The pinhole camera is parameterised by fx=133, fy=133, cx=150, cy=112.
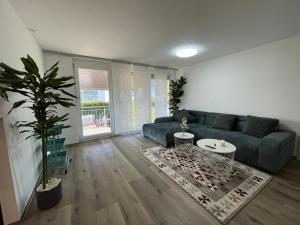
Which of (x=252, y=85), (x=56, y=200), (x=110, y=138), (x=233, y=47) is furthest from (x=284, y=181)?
(x=110, y=138)

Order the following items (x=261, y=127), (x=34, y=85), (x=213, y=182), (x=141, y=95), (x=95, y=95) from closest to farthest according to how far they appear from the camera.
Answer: (x=34, y=85) → (x=213, y=182) → (x=261, y=127) → (x=95, y=95) → (x=141, y=95)

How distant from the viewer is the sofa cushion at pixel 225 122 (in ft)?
11.1

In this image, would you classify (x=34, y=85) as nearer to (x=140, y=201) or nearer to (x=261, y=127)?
(x=140, y=201)

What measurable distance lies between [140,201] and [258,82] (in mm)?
3609

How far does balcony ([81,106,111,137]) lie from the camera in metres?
4.47

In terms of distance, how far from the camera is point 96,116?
15.5ft

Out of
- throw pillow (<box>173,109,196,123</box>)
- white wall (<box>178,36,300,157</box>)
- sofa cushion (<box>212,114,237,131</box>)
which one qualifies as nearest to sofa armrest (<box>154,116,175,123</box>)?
throw pillow (<box>173,109,196,123</box>)

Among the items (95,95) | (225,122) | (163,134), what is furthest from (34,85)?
(225,122)

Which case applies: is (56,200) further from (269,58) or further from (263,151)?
(269,58)

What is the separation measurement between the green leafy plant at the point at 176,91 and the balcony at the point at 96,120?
8.13 feet

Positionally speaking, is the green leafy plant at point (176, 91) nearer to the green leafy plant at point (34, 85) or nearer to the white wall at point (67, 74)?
the white wall at point (67, 74)

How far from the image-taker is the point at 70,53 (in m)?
3.50

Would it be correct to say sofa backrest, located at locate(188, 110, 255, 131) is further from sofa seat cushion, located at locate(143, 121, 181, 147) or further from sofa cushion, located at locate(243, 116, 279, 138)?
sofa seat cushion, located at locate(143, 121, 181, 147)

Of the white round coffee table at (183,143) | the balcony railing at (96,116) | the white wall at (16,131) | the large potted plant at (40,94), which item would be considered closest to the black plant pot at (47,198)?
the large potted plant at (40,94)
